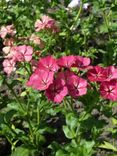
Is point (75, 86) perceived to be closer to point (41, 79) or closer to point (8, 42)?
point (41, 79)

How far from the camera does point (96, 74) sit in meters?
2.55

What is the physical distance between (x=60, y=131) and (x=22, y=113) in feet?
1.82

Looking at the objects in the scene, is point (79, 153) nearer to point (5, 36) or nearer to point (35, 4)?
point (5, 36)

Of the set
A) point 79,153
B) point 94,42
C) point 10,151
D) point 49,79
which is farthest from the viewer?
point 94,42

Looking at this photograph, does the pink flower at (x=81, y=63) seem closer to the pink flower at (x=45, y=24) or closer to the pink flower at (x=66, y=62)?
the pink flower at (x=66, y=62)

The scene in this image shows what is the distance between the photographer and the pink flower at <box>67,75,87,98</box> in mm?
2496

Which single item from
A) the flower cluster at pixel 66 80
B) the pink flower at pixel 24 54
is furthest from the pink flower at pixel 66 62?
the pink flower at pixel 24 54

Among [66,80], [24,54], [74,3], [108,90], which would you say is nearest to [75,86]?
[66,80]

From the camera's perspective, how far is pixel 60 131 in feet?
11.7

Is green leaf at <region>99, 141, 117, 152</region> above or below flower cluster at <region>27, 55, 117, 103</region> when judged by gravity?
below

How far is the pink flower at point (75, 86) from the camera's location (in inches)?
98.3

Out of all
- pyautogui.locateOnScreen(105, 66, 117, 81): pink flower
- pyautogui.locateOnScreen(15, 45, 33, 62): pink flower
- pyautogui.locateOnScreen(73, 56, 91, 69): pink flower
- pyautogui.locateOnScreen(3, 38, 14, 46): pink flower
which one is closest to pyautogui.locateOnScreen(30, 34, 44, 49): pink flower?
pyautogui.locateOnScreen(3, 38, 14, 46): pink flower

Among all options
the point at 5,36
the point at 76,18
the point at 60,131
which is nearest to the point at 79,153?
the point at 60,131

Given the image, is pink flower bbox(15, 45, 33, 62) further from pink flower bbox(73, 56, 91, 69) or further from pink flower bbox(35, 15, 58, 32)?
pink flower bbox(35, 15, 58, 32)
